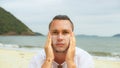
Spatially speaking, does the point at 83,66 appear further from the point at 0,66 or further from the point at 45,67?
the point at 0,66

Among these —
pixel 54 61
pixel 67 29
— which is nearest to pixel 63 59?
pixel 54 61

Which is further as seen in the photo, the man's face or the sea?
the sea

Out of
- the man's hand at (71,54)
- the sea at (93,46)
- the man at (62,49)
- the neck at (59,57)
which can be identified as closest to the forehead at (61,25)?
the man at (62,49)

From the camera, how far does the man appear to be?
304 centimetres

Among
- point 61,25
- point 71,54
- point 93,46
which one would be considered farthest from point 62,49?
point 93,46

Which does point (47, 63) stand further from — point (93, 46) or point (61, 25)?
point (93, 46)

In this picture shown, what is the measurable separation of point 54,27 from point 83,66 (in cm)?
47

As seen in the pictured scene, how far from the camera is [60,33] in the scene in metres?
3.04

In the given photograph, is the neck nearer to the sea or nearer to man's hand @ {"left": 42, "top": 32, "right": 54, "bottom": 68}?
man's hand @ {"left": 42, "top": 32, "right": 54, "bottom": 68}

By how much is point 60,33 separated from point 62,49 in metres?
0.15

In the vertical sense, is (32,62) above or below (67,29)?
below

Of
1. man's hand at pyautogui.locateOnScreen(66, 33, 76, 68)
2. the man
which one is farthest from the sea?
man's hand at pyautogui.locateOnScreen(66, 33, 76, 68)

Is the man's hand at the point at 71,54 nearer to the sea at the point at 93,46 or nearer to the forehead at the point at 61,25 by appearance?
the forehead at the point at 61,25

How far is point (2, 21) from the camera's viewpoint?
7912 centimetres
